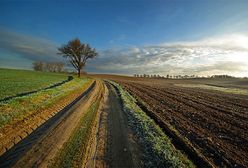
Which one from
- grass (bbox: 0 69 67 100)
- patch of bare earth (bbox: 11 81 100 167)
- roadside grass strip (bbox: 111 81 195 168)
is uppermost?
grass (bbox: 0 69 67 100)

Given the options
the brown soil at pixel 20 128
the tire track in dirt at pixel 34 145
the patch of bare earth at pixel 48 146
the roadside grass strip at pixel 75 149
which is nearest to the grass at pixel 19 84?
the brown soil at pixel 20 128

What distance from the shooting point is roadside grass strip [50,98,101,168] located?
5164 mm

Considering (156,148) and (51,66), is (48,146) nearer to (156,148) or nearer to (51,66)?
(156,148)

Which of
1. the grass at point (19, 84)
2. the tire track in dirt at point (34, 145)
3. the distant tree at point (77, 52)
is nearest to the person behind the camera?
the tire track in dirt at point (34, 145)

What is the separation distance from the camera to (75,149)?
6.02m

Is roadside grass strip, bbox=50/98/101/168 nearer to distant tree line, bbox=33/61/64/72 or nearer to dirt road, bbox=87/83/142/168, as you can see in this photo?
dirt road, bbox=87/83/142/168

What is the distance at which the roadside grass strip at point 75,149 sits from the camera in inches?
203

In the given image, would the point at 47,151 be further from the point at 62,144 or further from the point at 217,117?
the point at 217,117

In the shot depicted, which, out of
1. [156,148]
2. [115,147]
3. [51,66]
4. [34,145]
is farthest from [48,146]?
[51,66]

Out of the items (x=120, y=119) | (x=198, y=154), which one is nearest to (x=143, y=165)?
(x=198, y=154)

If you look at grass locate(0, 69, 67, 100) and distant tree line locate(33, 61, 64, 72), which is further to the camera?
distant tree line locate(33, 61, 64, 72)

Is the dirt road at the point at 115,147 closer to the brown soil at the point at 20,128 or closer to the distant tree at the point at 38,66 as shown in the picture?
the brown soil at the point at 20,128

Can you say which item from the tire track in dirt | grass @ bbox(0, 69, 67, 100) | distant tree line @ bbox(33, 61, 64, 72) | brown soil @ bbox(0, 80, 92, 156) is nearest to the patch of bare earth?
the tire track in dirt

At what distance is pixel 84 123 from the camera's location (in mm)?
8977
